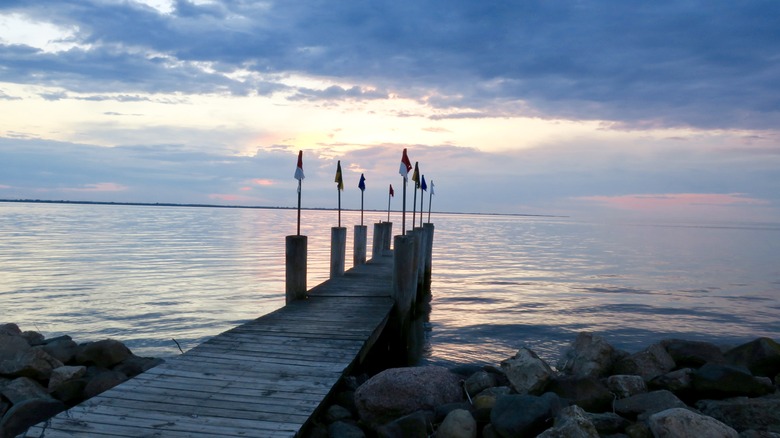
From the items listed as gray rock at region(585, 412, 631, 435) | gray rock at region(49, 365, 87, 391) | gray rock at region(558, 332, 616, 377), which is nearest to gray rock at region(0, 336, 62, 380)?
gray rock at region(49, 365, 87, 391)

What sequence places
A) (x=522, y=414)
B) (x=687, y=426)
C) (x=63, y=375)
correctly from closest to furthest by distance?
(x=687, y=426), (x=522, y=414), (x=63, y=375)

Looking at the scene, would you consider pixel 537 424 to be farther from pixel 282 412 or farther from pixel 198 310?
pixel 198 310

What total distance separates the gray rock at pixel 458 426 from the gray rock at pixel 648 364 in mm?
3580

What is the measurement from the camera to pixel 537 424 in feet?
19.8

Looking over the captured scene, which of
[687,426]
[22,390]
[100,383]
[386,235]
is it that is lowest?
[22,390]

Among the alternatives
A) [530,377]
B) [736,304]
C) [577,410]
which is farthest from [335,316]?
[736,304]

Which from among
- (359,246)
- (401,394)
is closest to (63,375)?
(401,394)

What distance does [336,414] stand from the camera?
672 centimetres

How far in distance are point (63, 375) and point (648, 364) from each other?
27.1ft

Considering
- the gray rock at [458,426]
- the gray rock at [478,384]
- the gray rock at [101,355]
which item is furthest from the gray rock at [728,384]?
the gray rock at [101,355]

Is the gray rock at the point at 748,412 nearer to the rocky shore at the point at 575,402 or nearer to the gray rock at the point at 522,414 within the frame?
the rocky shore at the point at 575,402

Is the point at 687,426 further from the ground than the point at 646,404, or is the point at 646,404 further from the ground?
the point at 687,426

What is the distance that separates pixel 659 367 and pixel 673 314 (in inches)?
437

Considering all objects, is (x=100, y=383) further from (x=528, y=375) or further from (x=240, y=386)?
(x=528, y=375)
